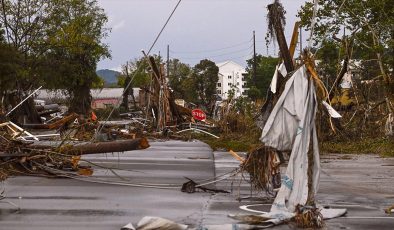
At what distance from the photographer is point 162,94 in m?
31.2

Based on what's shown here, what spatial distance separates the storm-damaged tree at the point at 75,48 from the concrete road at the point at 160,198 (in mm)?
37294

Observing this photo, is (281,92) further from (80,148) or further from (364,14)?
(364,14)

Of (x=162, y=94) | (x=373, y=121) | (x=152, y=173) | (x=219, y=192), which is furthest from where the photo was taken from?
(x=162, y=94)

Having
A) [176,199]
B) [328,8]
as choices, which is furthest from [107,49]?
[176,199]

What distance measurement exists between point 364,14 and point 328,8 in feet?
5.37

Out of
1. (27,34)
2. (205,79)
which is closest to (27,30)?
(27,34)

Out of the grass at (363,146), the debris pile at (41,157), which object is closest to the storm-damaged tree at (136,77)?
the debris pile at (41,157)

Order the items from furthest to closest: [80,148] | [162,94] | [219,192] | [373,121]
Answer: [162,94], [373,121], [80,148], [219,192]

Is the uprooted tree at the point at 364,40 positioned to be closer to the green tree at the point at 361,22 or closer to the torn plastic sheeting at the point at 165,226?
the green tree at the point at 361,22

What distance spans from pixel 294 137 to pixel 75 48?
47.2 metres

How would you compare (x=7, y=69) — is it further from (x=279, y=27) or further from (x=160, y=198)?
(x=279, y=27)

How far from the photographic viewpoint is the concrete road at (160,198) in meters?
8.93

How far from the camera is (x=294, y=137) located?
9305 millimetres

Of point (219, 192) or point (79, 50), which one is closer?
point (219, 192)
